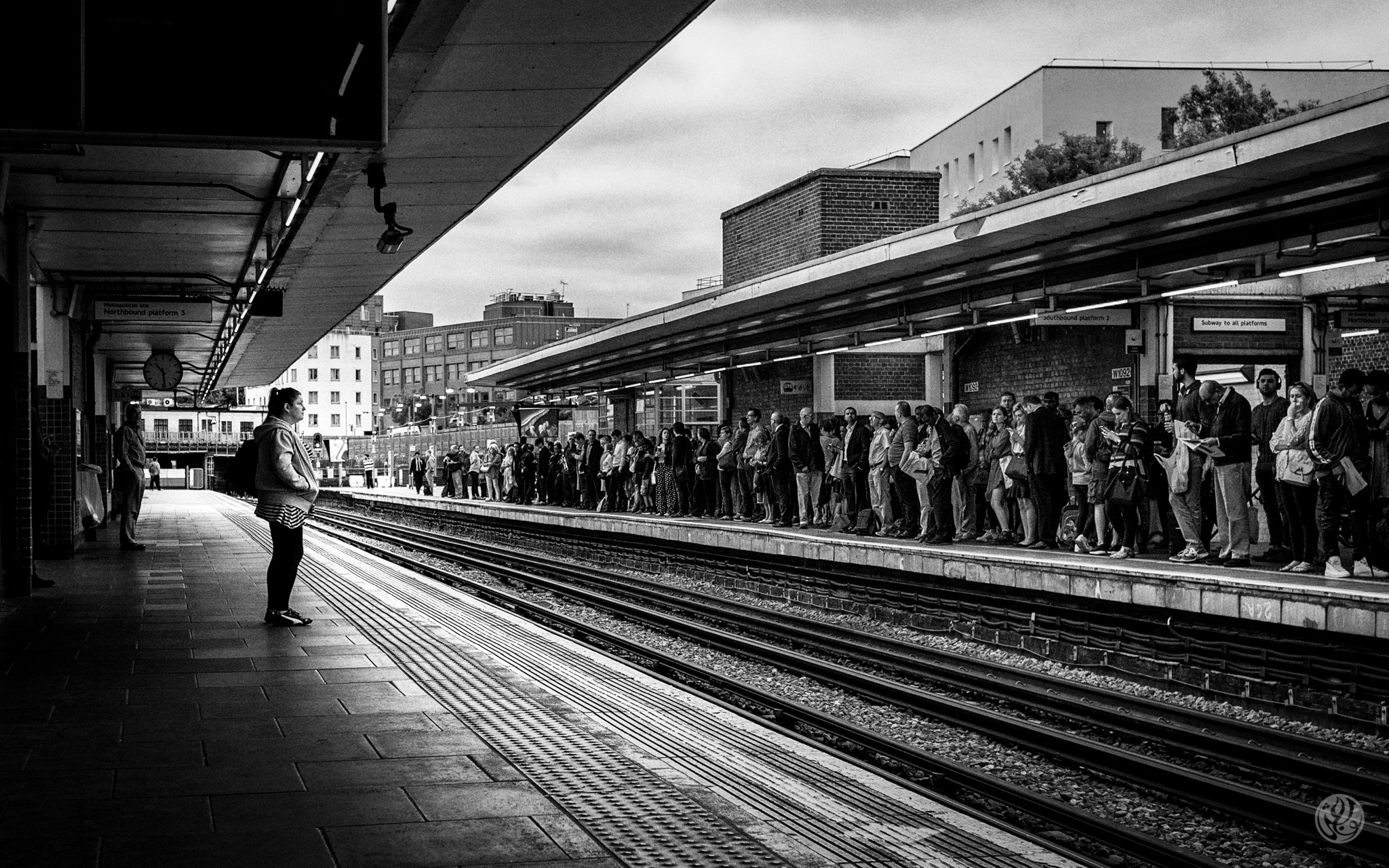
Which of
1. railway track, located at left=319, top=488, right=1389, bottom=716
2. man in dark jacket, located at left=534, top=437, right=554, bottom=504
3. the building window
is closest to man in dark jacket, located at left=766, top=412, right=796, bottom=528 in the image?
railway track, located at left=319, top=488, right=1389, bottom=716

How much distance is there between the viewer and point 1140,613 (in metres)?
11.0

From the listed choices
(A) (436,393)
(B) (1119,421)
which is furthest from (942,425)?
(A) (436,393)

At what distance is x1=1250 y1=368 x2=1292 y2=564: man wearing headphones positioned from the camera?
37.6 ft

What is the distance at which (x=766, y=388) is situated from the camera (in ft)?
88.8

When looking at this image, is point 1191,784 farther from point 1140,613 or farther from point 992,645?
point 992,645

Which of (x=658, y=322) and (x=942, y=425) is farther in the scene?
(x=658, y=322)

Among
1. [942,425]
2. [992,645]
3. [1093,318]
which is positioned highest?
[1093,318]

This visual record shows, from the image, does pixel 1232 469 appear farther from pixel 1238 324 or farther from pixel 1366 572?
pixel 1238 324

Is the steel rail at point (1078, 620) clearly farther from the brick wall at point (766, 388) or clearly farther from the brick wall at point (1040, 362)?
the brick wall at point (766, 388)

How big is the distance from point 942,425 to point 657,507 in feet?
33.1

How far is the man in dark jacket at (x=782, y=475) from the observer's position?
1947cm

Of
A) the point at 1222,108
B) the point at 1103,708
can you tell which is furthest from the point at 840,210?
the point at 1222,108

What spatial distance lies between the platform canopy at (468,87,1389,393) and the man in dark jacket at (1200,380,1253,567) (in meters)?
1.71

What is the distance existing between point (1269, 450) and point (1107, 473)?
1984 millimetres
